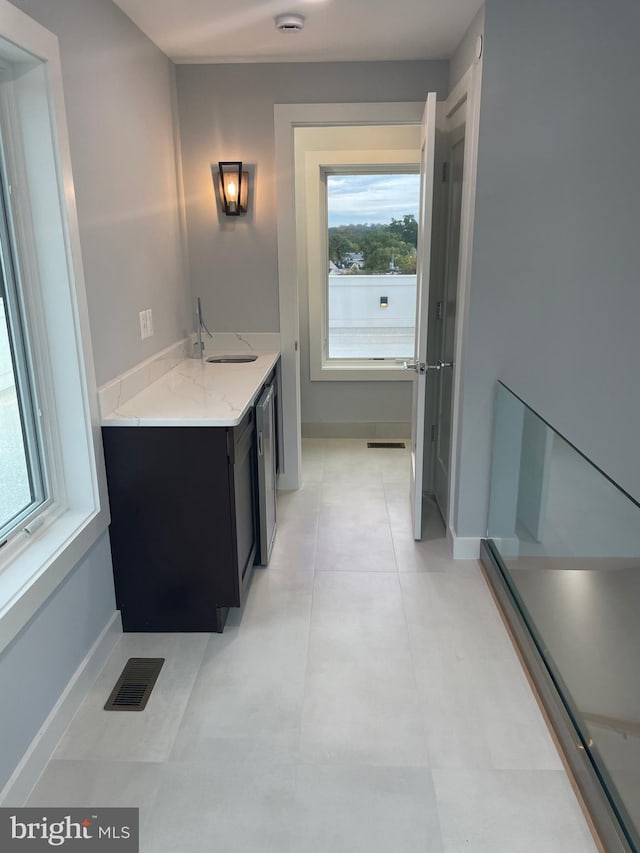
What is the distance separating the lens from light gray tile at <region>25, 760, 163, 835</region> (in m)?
1.72

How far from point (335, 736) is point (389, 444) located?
3.18 m

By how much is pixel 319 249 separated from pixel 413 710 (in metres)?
3.67

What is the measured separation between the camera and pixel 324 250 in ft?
16.2

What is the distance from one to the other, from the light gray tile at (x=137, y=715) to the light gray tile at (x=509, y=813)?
34.2 inches

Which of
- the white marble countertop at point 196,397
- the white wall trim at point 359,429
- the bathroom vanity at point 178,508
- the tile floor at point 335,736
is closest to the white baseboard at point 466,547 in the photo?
the tile floor at point 335,736

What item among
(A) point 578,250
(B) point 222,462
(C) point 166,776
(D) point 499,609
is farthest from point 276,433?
(C) point 166,776

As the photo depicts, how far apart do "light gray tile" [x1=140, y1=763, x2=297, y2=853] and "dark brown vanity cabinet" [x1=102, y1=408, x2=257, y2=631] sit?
72 cm

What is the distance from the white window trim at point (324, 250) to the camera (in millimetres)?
4629

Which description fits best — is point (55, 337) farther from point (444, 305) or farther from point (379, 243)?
point (379, 243)

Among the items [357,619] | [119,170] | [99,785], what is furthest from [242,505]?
[119,170]

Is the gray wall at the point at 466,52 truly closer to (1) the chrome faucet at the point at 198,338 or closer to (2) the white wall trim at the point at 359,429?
(1) the chrome faucet at the point at 198,338

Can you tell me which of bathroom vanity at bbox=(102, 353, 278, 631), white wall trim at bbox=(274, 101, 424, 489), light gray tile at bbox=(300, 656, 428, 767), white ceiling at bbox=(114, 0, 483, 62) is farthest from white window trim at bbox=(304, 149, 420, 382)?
light gray tile at bbox=(300, 656, 428, 767)

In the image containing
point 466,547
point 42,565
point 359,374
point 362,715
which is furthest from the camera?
point 359,374

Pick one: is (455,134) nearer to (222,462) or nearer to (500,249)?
(500,249)
